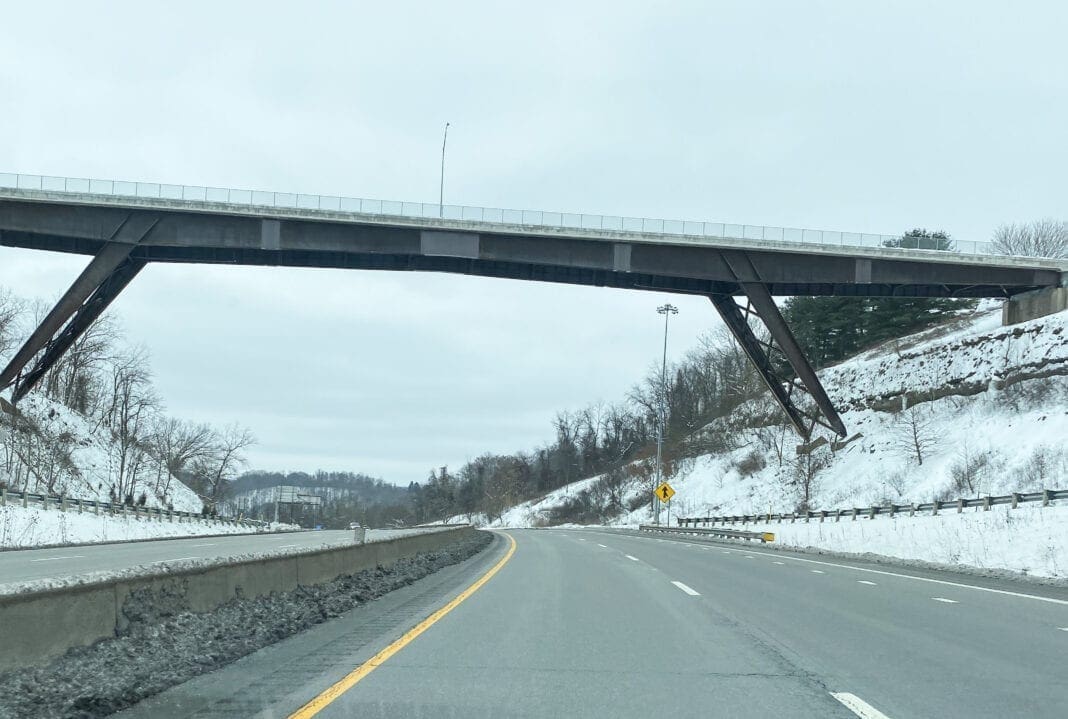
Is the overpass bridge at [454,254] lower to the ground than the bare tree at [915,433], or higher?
higher

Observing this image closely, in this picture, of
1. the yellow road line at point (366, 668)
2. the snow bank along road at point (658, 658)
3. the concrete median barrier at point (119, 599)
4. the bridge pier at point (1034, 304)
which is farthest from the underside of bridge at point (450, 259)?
the yellow road line at point (366, 668)

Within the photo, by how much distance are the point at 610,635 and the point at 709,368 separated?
365 ft

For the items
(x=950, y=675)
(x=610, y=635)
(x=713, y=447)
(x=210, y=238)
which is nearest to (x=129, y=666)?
(x=610, y=635)

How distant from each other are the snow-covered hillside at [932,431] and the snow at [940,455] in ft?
0.32

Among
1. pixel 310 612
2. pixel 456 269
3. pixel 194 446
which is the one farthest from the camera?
pixel 194 446

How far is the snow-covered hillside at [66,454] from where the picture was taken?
58.5 meters

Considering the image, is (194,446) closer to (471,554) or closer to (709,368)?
(709,368)

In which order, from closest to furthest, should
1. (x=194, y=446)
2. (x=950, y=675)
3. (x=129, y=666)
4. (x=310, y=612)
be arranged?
(x=129, y=666) → (x=950, y=675) → (x=310, y=612) → (x=194, y=446)

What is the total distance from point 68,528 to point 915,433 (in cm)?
4310

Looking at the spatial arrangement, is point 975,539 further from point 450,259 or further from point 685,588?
point 450,259

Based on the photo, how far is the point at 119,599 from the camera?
794 centimetres

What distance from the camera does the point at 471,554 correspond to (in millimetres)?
28562

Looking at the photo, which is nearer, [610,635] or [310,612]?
[610,635]

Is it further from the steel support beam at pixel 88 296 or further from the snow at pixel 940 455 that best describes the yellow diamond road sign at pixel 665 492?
the steel support beam at pixel 88 296
